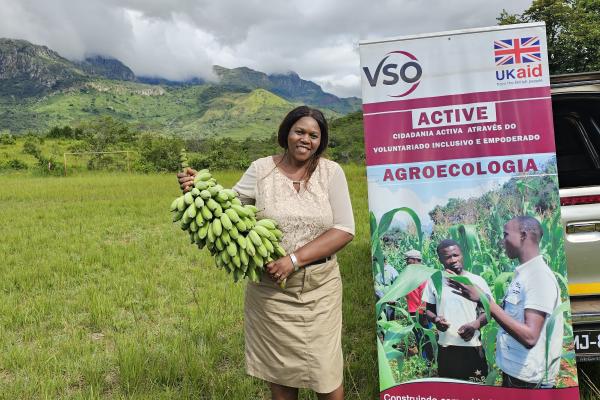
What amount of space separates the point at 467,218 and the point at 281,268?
976 millimetres

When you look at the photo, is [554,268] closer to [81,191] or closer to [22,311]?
[22,311]

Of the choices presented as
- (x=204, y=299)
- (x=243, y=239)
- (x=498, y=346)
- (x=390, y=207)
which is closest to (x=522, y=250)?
(x=498, y=346)

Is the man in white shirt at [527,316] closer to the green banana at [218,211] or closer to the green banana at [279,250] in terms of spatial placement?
the green banana at [279,250]

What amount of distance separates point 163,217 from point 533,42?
931 centimetres

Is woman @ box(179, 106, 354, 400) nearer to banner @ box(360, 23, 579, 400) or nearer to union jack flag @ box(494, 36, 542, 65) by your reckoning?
banner @ box(360, 23, 579, 400)

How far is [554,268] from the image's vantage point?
216 cm

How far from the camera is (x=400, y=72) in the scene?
7.38ft

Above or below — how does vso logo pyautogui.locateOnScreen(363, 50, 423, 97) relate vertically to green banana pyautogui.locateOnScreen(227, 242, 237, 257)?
above

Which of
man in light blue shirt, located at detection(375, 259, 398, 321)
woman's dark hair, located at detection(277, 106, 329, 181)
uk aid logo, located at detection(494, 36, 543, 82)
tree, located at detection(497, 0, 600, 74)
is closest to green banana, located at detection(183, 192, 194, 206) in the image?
woman's dark hair, located at detection(277, 106, 329, 181)

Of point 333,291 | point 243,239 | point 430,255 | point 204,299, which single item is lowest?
point 204,299

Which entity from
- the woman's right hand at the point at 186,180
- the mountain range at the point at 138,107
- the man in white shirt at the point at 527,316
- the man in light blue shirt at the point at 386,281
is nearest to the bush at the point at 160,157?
the woman's right hand at the point at 186,180

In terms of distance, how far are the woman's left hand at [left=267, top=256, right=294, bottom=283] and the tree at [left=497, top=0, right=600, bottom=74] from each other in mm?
21238

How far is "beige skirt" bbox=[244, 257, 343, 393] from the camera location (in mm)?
2174

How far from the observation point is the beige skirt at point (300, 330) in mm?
2174
